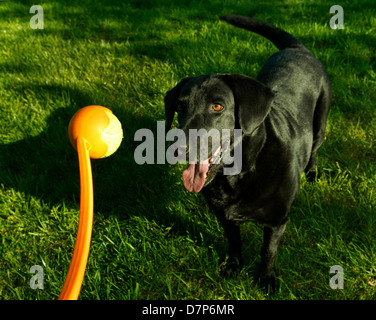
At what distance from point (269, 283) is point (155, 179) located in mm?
1328

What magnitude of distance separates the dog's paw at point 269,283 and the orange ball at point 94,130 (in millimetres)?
1358

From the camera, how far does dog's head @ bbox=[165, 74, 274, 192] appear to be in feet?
6.07

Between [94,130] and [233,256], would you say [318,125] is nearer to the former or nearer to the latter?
[233,256]

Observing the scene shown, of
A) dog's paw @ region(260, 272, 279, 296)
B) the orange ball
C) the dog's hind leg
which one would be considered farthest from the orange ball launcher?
the dog's hind leg

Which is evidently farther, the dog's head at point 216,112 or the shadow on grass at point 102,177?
the shadow on grass at point 102,177

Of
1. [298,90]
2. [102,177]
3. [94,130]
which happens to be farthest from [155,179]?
[298,90]

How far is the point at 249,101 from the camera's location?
1879mm

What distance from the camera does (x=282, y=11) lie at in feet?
17.6

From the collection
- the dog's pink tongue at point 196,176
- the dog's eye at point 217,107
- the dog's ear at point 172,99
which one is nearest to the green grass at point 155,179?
the dog's pink tongue at point 196,176

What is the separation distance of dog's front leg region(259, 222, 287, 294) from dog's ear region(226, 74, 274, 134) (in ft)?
2.32

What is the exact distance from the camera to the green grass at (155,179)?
2.23 metres

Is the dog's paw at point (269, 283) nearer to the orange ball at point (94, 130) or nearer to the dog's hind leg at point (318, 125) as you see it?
the dog's hind leg at point (318, 125)

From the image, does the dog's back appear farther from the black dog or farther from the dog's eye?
the dog's eye

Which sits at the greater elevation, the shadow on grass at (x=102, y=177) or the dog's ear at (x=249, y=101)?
the dog's ear at (x=249, y=101)
